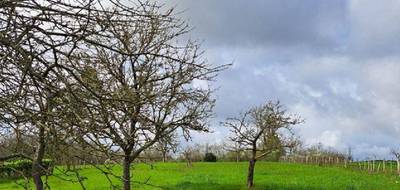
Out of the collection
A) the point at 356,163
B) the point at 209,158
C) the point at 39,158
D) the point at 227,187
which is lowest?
the point at 227,187

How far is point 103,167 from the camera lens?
4.20 meters

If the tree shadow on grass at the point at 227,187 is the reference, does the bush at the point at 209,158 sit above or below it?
above

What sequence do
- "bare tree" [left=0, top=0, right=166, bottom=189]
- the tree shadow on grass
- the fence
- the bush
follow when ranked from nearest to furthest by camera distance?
"bare tree" [left=0, top=0, right=166, bottom=189], the tree shadow on grass, the fence, the bush

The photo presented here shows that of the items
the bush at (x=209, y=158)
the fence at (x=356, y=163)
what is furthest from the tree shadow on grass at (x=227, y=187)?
the bush at (x=209, y=158)

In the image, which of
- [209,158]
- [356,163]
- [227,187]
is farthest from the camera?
[209,158]

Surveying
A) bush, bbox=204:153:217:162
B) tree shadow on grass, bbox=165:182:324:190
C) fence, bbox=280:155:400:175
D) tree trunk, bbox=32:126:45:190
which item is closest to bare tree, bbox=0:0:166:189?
tree trunk, bbox=32:126:45:190

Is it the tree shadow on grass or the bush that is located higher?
the bush

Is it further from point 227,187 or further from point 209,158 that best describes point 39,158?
point 209,158

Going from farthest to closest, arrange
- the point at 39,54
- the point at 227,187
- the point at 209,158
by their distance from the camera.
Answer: the point at 209,158 → the point at 227,187 → the point at 39,54

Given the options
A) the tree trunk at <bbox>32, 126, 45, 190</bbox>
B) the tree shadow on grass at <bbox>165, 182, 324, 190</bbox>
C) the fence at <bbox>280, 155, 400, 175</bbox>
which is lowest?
the tree shadow on grass at <bbox>165, 182, 324, 190</bbox>

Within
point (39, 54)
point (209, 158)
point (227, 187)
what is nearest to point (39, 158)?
point (39, 54)

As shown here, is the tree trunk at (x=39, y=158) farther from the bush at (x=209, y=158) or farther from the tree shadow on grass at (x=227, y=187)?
the bush at (x=209, y=158)

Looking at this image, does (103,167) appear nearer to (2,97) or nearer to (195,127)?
(2,97)

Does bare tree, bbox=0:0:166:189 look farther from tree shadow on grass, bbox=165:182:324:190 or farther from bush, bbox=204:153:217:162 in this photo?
bush, bbox=204:153:217:162
